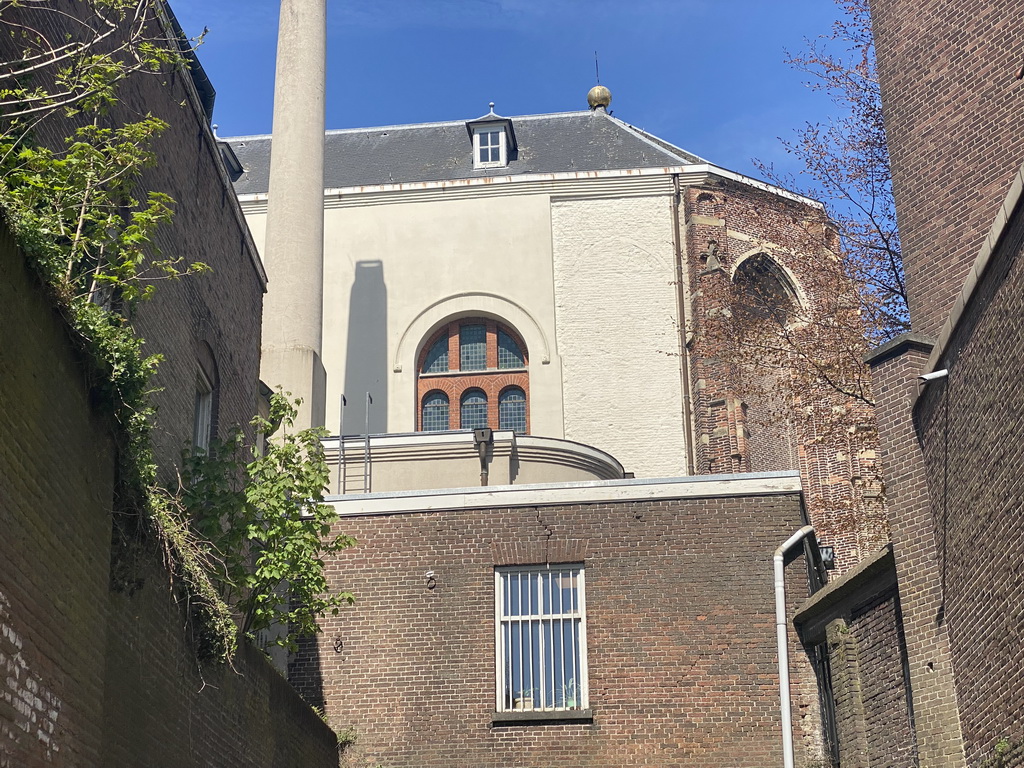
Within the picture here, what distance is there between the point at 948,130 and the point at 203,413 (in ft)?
33.6

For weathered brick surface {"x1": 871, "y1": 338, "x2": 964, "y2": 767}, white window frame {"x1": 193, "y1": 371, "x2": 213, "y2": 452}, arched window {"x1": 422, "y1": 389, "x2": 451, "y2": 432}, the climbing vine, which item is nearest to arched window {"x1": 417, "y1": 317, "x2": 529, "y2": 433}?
arched window {"x1": 422, "y1": 389, "x2": 451, "y2": 432}

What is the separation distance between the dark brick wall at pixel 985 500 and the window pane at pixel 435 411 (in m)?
22.2

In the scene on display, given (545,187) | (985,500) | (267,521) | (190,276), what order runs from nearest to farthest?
(985,500)
(267,521)
(190,276)
(545,187)

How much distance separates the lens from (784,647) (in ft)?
61.7

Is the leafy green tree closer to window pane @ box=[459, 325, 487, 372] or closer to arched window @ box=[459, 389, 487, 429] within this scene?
arched window @ box=[459, 389, 487, 429]

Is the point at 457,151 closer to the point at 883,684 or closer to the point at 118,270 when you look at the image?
the point at 883,684

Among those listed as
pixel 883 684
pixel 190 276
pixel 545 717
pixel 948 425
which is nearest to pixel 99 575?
pixel 190 276

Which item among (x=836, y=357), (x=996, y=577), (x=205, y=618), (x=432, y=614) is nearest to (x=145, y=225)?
(x=205, y=618)

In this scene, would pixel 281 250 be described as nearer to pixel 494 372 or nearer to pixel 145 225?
pixel 494 372

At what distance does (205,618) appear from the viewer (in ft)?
40.3

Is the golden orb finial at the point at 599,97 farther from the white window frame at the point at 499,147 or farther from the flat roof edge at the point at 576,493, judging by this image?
the flat roof edge at the point at 576,493

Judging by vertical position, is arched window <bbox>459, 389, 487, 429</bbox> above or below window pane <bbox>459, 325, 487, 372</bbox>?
below

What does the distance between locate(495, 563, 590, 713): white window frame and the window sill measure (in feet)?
0.22

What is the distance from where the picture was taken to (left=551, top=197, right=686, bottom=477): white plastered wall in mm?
35031
